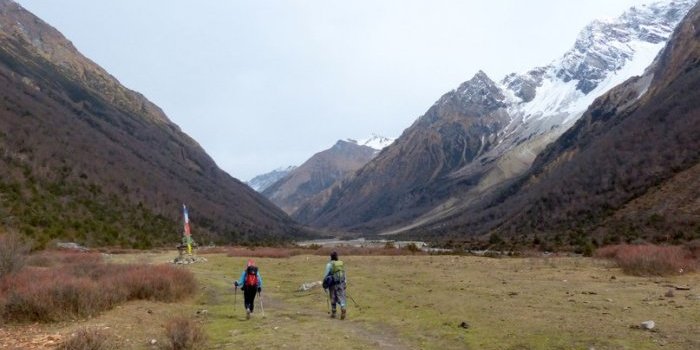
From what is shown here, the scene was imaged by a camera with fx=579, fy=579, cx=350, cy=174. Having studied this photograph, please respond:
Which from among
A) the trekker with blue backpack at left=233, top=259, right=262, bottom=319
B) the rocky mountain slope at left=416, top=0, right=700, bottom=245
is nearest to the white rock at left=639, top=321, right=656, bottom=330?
the trekker with blue backpack at left=233, top=259, right=262, bottom=319

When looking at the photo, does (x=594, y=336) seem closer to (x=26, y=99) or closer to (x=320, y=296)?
(x=320, y=296)

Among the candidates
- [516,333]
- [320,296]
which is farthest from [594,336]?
[320,296]

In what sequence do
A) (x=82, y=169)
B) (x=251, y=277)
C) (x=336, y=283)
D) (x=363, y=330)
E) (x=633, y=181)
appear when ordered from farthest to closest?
(x=633, y=181)
(x=82, y=169)
(x=251, y=277)
(x=336, y=283)
(x=363, y=330)

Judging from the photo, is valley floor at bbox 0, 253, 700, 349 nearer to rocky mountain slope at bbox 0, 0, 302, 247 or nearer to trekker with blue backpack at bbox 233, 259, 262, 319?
trekker with blue backpack at bbox 233, 259, 262, 319

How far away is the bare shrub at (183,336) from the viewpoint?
1463 cm

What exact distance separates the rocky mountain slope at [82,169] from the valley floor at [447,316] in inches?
1539

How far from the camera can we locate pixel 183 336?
581 inches

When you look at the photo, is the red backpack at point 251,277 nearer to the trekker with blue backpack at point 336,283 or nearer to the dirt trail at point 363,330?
the dirt trail at point 363,330

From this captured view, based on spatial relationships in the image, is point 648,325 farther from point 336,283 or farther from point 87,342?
point 87,342

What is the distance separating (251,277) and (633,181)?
309ft

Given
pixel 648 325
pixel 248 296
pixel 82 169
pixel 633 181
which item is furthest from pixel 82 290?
pixel 633 181

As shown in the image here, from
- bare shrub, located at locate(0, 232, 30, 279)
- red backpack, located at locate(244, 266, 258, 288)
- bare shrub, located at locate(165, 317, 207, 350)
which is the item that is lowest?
bare shrub, located at locate(165, 317, 207, 350)

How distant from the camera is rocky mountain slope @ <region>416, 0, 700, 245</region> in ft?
236

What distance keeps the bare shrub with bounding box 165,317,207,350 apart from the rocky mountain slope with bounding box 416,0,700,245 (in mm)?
52771
